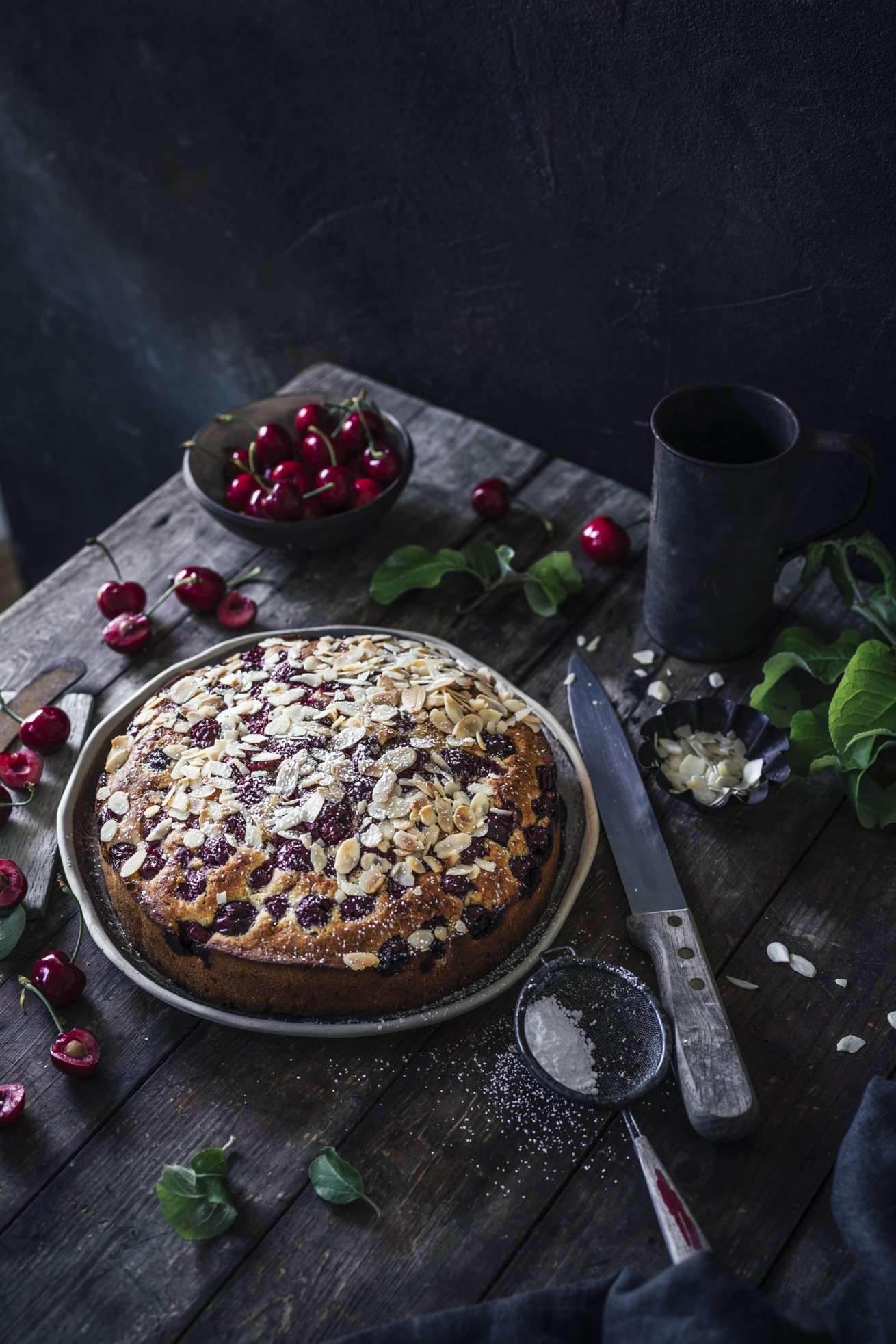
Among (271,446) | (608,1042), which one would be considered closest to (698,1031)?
(608,1042)

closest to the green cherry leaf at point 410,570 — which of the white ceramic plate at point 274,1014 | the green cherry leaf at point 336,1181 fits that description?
the white ceramic plate at point 274,1014

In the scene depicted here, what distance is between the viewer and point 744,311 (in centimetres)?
149

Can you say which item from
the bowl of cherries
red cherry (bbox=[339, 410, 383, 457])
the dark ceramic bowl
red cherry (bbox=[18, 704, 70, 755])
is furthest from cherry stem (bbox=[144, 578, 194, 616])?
the dark ceramic bowl

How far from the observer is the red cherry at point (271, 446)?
1.61 metres

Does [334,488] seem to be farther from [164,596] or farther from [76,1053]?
[76,1053]

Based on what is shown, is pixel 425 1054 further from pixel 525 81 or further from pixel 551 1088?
pixel 525 81

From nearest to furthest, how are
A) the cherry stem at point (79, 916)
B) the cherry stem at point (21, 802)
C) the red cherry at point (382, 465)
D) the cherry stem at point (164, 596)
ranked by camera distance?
the cherry stem at point (79, 916), the cherry stem at point (21, 802), the cherry stem at point (164, 596), the red cherry at point (382, 465)

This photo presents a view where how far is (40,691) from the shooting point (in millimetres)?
1413

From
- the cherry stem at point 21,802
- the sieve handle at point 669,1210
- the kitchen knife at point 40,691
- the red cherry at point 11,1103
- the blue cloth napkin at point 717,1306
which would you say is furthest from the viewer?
the kitchen knife at point 40,691

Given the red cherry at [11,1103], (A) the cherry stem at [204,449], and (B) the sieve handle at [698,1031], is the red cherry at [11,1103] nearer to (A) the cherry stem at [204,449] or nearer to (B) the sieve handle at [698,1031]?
(B) the sieve handle at [698,1031]

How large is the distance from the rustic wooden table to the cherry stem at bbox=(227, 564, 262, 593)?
1.80 feet

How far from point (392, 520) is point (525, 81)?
0.64 meters

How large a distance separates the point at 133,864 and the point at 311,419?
31.2 inches

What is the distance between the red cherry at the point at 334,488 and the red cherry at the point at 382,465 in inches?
Result: 1.5
